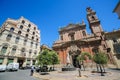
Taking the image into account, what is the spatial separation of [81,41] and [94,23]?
819 centimetres

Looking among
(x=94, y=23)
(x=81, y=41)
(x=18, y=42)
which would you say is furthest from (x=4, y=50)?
(x=94, y=23)

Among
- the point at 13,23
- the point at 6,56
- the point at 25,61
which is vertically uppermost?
the point at 13,23

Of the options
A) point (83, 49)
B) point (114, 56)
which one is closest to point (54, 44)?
point (83, 49)

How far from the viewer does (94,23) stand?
28.4 m

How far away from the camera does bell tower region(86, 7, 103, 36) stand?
26.9 metres

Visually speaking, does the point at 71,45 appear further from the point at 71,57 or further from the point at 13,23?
the point at 13,23

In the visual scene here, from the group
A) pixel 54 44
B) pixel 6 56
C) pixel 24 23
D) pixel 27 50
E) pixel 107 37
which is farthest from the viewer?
pixel 24 23

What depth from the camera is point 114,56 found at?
22078 millimetres

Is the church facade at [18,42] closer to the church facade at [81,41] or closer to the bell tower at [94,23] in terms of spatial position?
the church facade at [81,41]

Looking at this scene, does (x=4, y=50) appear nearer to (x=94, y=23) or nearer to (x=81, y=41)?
(x=81, y=41)

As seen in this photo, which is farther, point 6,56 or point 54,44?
point 54,44

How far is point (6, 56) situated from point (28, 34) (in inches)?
502

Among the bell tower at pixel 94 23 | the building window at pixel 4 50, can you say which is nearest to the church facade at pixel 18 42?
the building window at pixel 4 50

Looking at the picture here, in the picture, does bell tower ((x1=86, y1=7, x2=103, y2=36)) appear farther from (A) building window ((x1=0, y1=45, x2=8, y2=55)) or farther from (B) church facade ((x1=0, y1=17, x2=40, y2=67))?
(A) building window ((x1=0, y1=45, x2=8, y2=55))
